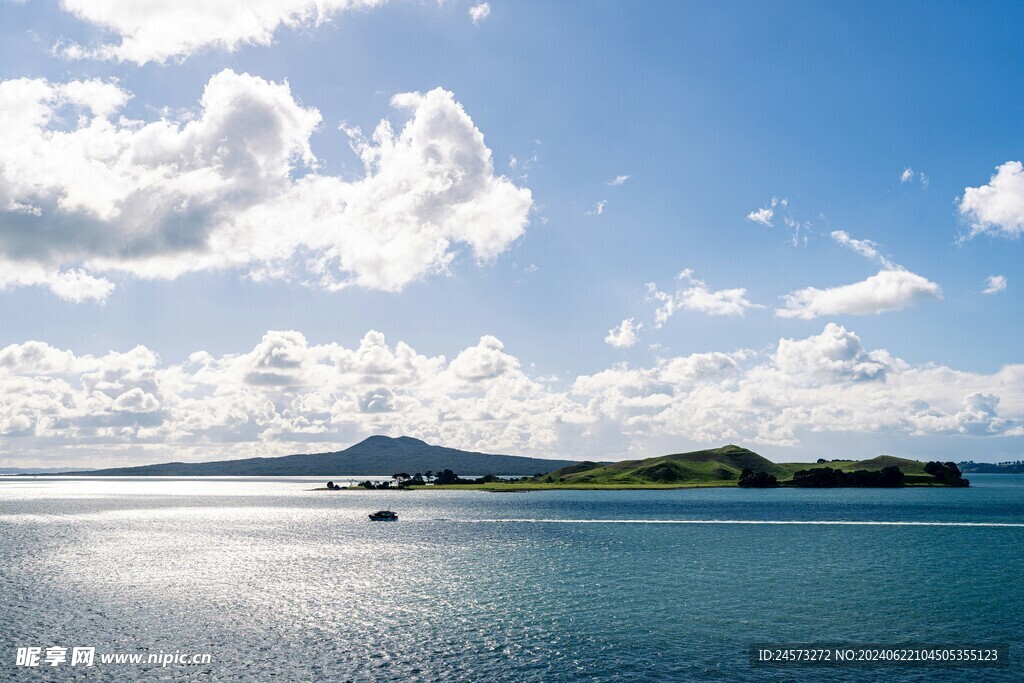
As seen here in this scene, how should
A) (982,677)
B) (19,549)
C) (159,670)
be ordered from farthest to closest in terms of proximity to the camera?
(19,549), (159,670), (982,677)

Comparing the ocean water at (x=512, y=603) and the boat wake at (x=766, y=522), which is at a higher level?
the ocean water at (x=512, y=603)

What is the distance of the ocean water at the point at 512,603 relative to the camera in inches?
2255

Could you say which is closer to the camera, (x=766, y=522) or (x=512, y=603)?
(x=512, y=603)

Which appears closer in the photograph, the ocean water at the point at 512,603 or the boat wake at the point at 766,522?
the ocean water at the point at 512,603

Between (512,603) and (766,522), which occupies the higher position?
(512,603)

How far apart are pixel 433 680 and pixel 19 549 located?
402 feet

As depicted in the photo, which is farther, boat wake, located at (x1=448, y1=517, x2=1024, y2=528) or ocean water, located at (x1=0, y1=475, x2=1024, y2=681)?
boat wake, located at (x1=448, y1=517, x2=1024, y2=528)

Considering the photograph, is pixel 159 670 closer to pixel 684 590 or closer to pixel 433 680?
pixel 433 680

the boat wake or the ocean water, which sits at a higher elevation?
the ocean water

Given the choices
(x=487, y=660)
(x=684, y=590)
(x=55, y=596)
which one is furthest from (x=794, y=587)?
(x=55, y=596)

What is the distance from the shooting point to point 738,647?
200 ft

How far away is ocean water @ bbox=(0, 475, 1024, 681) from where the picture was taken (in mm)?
57281

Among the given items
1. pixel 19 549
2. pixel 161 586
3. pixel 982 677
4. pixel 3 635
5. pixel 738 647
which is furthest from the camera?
pixel 19 549

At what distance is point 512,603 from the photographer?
80.8 m
